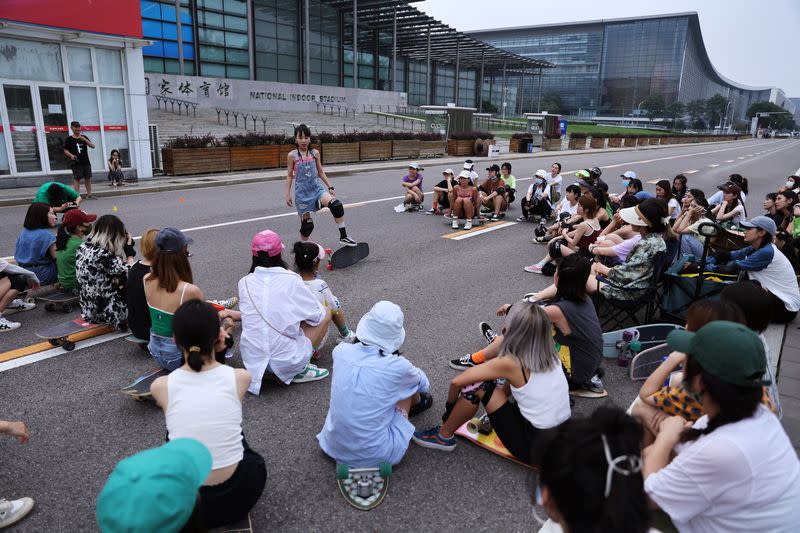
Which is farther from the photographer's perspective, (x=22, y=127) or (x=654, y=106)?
(x=654, y=106)

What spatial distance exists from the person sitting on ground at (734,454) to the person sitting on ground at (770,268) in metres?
4.21

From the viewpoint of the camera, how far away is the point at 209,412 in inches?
108

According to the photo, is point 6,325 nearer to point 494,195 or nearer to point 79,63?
point 494,195

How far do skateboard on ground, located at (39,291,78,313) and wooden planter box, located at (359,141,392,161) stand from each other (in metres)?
19.9

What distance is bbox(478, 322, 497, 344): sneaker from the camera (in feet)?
18.2

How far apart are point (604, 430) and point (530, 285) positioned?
6258mm

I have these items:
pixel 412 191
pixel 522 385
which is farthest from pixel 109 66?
pixel 522 385

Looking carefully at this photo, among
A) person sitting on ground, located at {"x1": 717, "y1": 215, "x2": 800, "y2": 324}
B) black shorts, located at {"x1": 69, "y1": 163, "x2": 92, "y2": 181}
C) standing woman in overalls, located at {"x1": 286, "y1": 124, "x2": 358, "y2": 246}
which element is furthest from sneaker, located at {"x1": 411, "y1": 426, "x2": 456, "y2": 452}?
black shorts, located at {"x1": 69, "y1": 163, "x2": 92, "y2": 181}

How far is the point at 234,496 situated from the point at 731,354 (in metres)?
2.43

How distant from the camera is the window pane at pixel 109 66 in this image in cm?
1562

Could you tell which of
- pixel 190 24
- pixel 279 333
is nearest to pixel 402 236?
pixel 279 333

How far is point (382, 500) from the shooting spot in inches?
126

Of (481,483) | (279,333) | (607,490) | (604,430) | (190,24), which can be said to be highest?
(190,24)

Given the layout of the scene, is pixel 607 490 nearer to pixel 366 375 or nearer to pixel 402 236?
pixel 366 375
